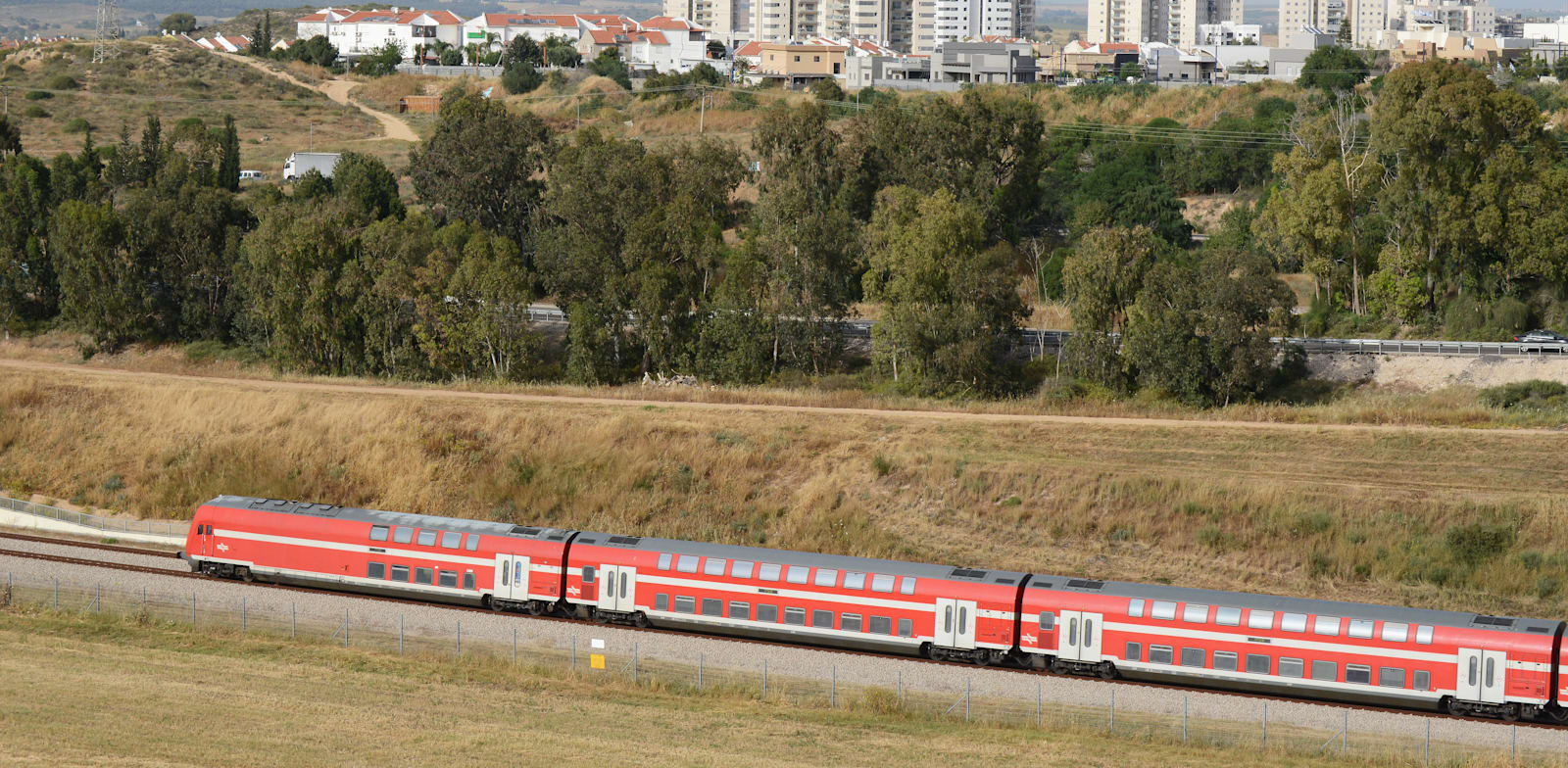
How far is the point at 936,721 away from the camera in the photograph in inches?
1368

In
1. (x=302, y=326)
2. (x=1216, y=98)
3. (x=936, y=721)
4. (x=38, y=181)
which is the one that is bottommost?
(x=936, y=721)

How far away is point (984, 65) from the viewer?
589ft

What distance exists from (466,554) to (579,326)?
97.2 ft

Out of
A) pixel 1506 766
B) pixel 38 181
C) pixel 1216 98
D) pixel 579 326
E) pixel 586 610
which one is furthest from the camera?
pixel 1216 98

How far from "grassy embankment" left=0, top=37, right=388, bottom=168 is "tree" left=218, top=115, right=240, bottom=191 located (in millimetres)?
6995

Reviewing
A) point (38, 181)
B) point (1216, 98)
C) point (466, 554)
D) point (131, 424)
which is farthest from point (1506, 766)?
point (1216, 98)

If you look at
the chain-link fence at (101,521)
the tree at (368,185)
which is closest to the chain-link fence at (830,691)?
the chain-link fence at (101,521)

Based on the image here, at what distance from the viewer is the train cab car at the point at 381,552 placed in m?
43.3

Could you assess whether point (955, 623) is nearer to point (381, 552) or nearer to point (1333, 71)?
point (381, 552)

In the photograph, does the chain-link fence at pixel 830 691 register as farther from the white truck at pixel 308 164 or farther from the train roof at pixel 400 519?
the white truck at pixel 308 164

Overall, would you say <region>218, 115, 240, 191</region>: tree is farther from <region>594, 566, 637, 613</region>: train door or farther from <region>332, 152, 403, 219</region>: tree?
<region>594, 566, 637, 613</region>: train door

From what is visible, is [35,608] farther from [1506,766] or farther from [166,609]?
[1506,766]

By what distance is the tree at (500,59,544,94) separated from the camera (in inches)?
6639

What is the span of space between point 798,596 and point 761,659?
205 centimetres
